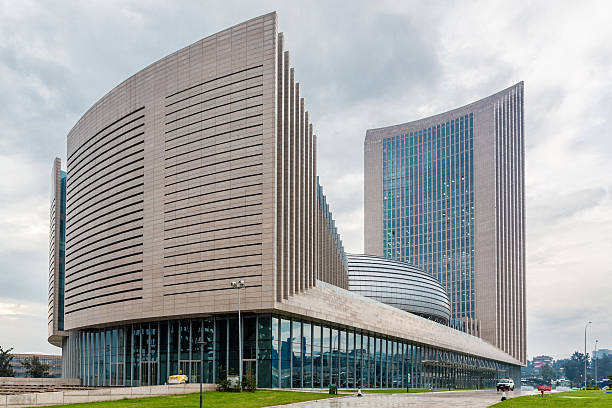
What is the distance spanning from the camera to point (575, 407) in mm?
35844

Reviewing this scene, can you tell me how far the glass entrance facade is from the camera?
53969 mm

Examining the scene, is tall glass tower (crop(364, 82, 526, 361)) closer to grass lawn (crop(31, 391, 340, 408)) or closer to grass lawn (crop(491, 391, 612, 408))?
grass lawn (crop(491, 391, 612, 408))

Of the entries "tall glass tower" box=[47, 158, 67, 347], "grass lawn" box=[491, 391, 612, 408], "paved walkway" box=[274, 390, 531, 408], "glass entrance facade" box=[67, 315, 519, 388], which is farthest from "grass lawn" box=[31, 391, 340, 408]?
"tall glass tower" box=[47, 158, 67, 347]

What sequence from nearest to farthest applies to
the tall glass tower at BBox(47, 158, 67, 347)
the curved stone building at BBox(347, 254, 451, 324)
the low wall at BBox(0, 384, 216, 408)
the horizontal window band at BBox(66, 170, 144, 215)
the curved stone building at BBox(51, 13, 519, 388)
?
the low wall at BBox(0, 384, 216, 408), the curved stone building at BBox(51, 13, 519, 388), the horizontal window band at BBox(66, 170, 144, 215), the tall glass tower at BBox(47, 158, 67, 347), the curved stone building at BBox(347, 254, 451, 324)

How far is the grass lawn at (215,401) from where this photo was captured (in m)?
35.8

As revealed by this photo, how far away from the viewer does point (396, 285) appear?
106250 mm

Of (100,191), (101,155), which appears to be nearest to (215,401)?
(100,191)

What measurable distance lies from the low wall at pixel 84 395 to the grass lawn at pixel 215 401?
3.02 ft

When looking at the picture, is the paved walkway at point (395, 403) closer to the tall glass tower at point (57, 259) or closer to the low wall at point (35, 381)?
the low wall at point (35, 381)

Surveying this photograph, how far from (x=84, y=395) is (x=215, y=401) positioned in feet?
25.1

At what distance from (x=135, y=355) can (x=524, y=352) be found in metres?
110

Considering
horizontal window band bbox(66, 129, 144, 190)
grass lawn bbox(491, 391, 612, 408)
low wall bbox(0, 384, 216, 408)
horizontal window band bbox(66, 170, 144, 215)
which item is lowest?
grass lawn bbox(491, 391, 612, 408)

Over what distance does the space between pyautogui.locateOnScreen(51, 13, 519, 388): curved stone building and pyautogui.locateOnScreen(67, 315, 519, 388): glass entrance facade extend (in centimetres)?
16

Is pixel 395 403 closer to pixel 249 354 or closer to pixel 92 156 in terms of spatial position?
pixel 249 354
